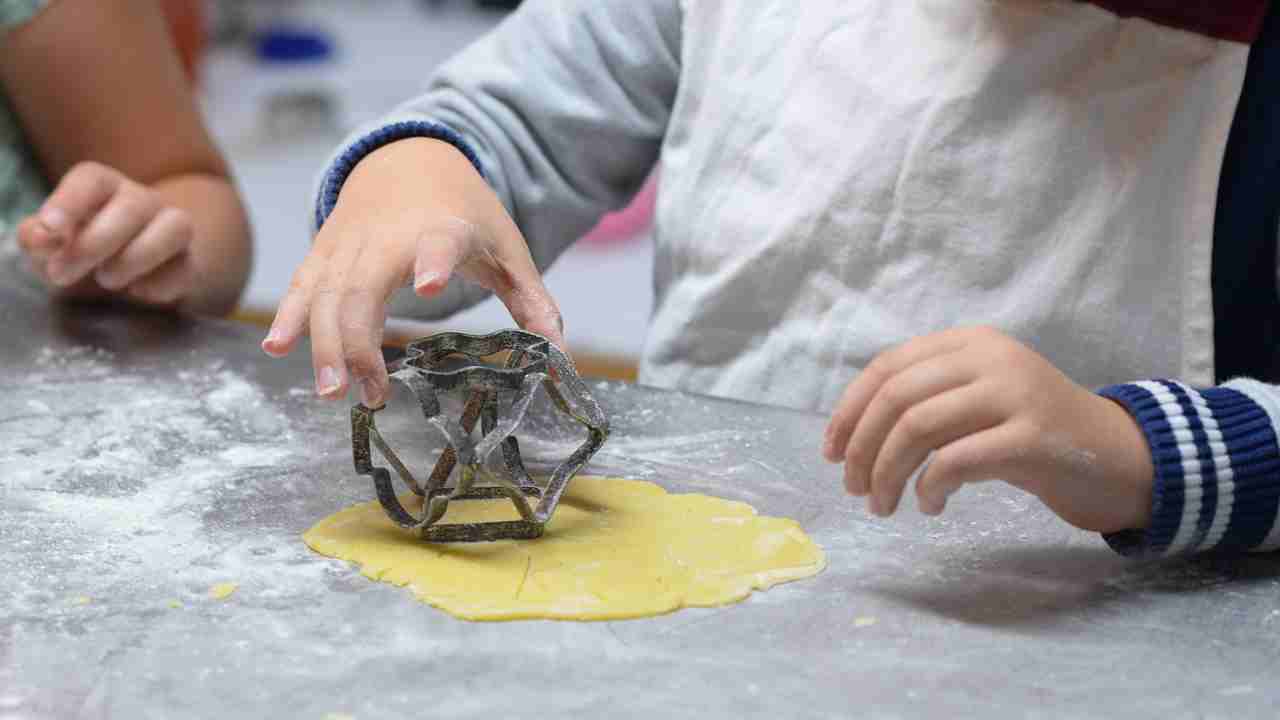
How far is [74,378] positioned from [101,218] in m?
0.13

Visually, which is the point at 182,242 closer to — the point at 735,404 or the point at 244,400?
the point at 244,400

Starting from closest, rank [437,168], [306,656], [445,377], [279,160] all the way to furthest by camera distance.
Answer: [306,656] < [445,377] < [437,168] < [279,160]

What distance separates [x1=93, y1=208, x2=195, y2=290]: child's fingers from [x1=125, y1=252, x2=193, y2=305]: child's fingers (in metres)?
0.01

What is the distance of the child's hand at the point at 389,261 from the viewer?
0.65m

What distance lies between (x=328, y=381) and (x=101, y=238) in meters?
0.34

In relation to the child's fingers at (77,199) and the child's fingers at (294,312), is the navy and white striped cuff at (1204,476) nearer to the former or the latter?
the child's fingers at (294,312)

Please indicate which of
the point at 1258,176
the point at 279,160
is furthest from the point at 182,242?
the point at 279,160

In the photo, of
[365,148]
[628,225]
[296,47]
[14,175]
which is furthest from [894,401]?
[296,47]

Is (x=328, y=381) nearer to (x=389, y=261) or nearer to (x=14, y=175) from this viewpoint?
(x=389, y=261)

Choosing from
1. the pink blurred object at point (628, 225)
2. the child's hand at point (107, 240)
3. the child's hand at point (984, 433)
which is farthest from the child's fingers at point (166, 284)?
the pink blurred object at point (628, 225)

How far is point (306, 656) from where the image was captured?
0.52 metres

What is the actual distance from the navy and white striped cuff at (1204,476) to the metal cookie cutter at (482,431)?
24 cm

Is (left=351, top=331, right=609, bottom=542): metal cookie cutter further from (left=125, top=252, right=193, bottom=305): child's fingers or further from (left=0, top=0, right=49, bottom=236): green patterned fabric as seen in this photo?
(left=0, top=0, right=49, bottom=236): green patterned fabric

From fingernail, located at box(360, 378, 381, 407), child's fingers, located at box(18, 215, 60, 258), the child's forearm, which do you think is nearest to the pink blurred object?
the child's forearm
